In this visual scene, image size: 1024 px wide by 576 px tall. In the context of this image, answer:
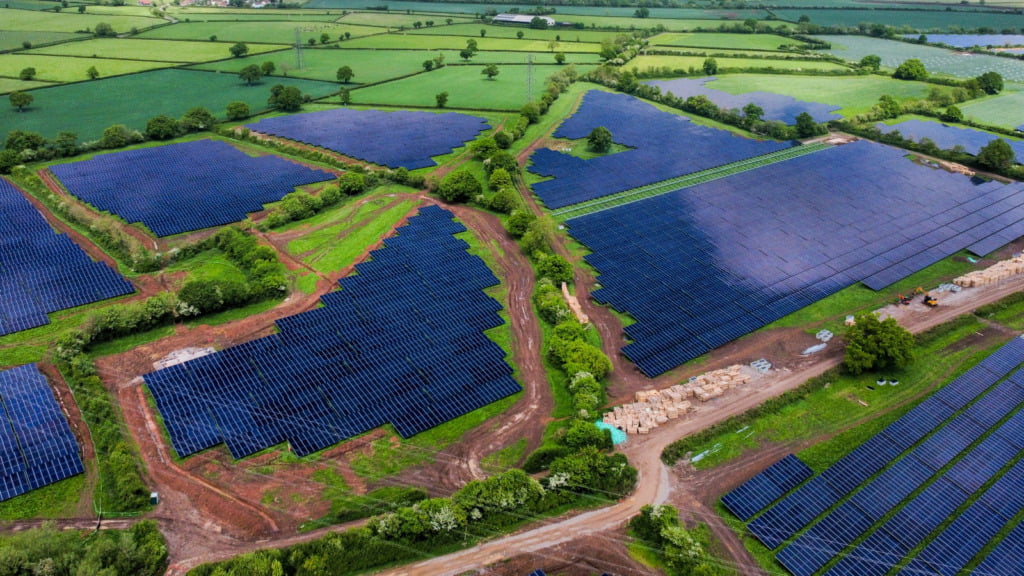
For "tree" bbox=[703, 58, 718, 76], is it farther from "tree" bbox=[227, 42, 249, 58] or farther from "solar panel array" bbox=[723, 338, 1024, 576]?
"solar panel array" bbox=[723, 338, 1024, 576]

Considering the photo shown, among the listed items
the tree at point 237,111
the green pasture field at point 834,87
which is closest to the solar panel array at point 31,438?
the tree at point 237,111

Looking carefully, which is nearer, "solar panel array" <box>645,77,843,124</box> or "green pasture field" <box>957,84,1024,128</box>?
"green pasture field" <box>957,84,1024,128</box>

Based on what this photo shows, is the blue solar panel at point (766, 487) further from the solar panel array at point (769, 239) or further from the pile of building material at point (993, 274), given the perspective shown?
the pile of building material at point (993, 274)

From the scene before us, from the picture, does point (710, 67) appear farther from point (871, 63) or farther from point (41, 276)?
point (41, 276)

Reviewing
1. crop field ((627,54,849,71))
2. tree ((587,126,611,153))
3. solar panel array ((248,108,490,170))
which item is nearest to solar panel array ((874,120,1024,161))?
crop field ((627,54,849,71))

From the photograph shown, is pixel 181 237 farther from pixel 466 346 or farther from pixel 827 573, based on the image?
pixel 827 573

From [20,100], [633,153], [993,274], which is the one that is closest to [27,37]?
[20,100]

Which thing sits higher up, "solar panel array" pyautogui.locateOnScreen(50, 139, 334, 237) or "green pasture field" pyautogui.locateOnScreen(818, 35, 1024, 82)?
"green pasture field" pyautogui.locateOnScreen(818, 35, 1024, 82)
